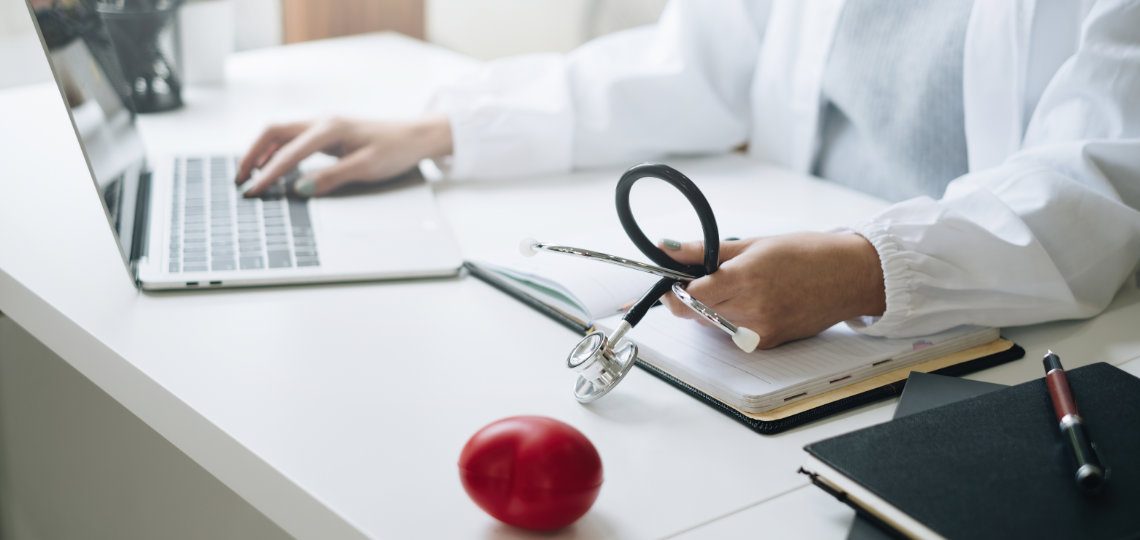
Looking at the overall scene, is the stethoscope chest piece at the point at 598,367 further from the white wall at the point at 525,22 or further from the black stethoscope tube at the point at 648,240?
the white wall at the point at 525,22

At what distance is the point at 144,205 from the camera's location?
965 mm

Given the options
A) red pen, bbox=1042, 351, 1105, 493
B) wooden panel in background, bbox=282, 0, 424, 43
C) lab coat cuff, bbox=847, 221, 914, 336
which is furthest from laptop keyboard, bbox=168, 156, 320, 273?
wooden panel in background, bbox=282, 0, 424, 43

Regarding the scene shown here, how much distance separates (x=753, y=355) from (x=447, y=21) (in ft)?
5.77

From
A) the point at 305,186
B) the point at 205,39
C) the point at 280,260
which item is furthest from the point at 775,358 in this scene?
the point at 205,39

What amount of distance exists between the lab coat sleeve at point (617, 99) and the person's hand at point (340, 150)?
0.14 feet

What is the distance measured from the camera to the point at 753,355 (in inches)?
28.1

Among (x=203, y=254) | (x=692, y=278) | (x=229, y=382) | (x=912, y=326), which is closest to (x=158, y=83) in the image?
(x=203, y=254)

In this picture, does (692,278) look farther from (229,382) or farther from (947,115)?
(947,115)

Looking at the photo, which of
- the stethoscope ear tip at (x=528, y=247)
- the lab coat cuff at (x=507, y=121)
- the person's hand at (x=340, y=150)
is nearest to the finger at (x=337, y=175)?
the person's hand at (x=340, y=150)

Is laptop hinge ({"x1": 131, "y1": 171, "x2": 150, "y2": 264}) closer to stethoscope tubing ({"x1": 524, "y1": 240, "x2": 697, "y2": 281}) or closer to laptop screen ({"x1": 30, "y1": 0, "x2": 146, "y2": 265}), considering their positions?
laptop screen ({"x1": 30, "y1": 0, "x2": 146, "y2": 265})

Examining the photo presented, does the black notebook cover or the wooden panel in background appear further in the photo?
the wooden panel in background

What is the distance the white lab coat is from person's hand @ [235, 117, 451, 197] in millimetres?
47

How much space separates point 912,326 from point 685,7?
0.60 meters

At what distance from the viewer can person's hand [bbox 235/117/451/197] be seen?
1.02 m
